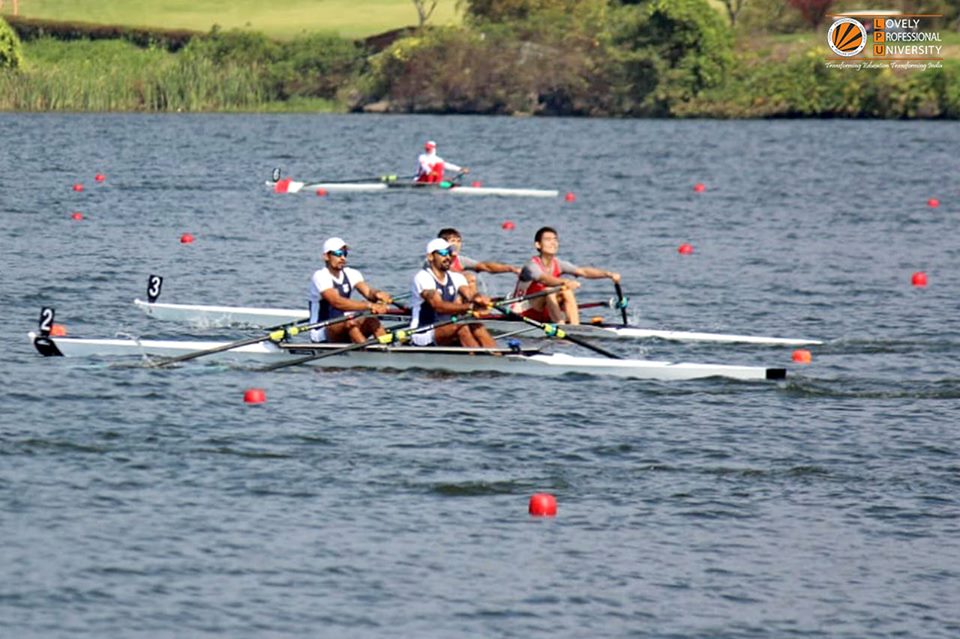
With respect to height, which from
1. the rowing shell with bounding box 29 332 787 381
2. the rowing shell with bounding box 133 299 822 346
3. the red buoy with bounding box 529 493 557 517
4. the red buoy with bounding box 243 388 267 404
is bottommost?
the red buoy with bounding box 529 493 557 517

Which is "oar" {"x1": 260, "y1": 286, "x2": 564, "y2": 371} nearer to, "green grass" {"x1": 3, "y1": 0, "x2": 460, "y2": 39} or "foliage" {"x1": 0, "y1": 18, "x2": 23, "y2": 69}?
"foliage" {"x1": 0, "y1": 18, "x2": 23, "y2": 69}

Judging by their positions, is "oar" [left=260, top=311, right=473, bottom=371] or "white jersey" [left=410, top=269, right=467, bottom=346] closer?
"oar" [left=260, top=311, right=473, bottom=371]

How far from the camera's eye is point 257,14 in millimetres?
112625

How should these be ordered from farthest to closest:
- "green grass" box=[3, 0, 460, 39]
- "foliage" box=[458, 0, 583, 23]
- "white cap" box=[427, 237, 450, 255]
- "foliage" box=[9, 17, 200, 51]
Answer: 1. "foliage" box=[458, 0, 583, 23]
2. "green grass" box=[3, 0, 460, 39]
3. "foliage" box=[9, 17, 200, 51]
4. "white cap" box=[427, 237, 450, 255]

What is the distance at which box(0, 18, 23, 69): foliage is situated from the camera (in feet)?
285

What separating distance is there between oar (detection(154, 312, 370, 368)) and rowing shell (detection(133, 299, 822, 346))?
2.73 m

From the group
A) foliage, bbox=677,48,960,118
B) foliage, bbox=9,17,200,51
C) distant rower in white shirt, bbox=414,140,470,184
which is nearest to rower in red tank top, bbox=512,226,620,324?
distant rower in white shirt, bbox=414,140,470,184

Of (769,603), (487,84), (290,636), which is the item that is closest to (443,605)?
(290,636)

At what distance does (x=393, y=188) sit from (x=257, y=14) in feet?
225

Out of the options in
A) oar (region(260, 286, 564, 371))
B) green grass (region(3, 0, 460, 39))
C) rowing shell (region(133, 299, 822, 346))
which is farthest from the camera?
green grass (region(3, 0, 460, 39))

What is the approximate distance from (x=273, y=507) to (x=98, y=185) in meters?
36.1

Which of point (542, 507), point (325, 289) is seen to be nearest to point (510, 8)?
point (325, 289)

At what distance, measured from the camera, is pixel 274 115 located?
96688 mm

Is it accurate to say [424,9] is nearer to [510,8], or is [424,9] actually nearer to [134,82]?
[510,8]
